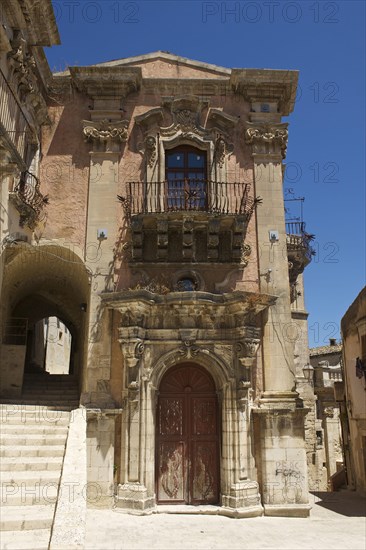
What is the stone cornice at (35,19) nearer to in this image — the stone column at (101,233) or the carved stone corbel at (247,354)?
the stone column at (101,233)

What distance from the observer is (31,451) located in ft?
29.9

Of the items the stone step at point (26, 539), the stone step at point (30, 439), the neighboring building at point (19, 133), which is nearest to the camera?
the stone step at point (26, 539)

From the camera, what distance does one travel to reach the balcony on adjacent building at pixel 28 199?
1178 centimetres

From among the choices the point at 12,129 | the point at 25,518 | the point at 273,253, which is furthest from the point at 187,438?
the point at 12,129

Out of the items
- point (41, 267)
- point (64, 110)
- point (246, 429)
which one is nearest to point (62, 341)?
point (41, 267)

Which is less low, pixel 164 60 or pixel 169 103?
A: pixel 164 60

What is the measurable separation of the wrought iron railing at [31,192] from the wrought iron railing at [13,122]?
1.56ft

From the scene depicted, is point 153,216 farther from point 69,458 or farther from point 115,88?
point 69,458

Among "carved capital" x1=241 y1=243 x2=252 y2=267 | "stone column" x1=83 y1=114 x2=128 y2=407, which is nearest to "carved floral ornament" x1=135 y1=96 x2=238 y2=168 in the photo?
"stone column" x1=83 y1=114 x2=128 y2=407

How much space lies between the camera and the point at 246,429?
11500mm

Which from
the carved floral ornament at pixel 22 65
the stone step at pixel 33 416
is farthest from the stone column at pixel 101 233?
the carved floral ornament at pixel 22 65

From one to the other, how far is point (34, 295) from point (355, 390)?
12.3 m

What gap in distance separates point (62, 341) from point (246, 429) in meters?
19.4

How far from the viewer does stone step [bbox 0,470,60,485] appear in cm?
814
